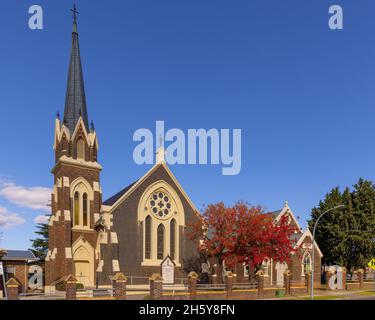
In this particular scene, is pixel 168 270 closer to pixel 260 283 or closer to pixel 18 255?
pixel 260 283

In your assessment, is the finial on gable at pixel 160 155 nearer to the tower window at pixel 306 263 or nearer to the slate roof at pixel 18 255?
the slate roof at pixel 18 255

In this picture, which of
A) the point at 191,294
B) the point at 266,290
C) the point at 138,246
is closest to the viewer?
the point at 191,294

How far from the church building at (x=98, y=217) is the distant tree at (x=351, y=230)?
77.1 ft

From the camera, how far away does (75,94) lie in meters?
45.6

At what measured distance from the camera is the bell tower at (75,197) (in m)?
39.2

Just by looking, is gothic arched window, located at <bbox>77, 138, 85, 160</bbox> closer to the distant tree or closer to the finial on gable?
the finial on gable

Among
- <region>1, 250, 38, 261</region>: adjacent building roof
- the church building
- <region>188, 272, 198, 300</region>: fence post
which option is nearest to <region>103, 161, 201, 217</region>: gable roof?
the church building

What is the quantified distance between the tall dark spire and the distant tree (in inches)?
1461

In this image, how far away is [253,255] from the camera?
36.8 m

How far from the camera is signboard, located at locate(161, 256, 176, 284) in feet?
131

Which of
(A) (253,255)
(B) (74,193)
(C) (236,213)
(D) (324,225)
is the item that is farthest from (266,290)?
(D) (324,225)

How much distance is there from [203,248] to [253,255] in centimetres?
603
